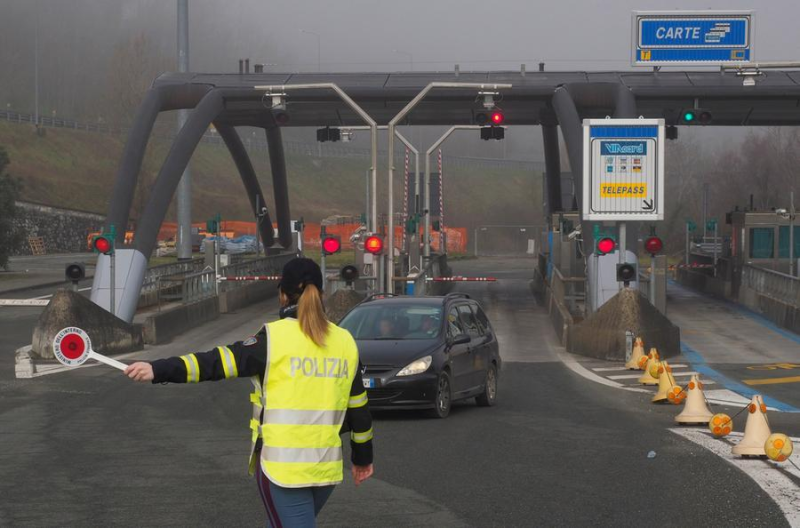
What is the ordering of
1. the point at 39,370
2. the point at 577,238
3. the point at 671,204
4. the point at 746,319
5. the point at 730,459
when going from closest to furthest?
the point at 730,459, the point at 39,370, the point at 746,319, the point at 577,238, the point at 671,204

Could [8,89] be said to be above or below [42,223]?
above

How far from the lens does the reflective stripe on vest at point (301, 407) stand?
5887mm

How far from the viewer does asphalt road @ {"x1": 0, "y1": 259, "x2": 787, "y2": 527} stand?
956 cm

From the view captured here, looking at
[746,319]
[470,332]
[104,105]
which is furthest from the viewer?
[104,105]

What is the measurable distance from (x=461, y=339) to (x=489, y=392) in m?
1.00

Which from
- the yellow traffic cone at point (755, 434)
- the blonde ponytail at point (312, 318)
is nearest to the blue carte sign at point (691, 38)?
the yellow traffic cone at point (755, 434)

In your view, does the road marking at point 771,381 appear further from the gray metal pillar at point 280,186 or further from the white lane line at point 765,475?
the gray metal pillar at point 280,186

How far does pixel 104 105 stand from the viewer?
14425cm

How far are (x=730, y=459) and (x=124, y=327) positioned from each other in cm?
1585

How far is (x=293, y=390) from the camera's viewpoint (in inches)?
235

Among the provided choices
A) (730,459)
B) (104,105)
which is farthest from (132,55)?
(730,459)

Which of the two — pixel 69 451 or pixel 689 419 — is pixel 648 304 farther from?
pixel 69 451

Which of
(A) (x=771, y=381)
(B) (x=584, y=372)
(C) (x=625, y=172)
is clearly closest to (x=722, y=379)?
(A) (x=771, y=381)

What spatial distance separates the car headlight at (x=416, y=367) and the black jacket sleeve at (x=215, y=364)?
31.5ft
